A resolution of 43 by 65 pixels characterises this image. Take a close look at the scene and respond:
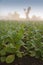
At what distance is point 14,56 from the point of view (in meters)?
1.79

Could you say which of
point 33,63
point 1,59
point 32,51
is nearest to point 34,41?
point 32,51

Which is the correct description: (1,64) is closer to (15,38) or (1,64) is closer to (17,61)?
(17,61)

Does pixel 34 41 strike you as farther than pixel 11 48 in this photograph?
Yes

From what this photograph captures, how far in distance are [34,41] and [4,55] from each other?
35 cm

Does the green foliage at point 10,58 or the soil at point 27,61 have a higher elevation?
the green foliage at point 10,58

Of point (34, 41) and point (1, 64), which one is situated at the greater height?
point (34, 41)

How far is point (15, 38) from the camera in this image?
1.83 m

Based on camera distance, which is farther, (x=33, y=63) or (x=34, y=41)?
(x=34, y=41)

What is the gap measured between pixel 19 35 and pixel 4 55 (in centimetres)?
25

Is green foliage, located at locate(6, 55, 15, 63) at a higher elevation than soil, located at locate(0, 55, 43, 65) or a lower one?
higher

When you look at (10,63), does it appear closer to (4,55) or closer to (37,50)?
(4,55)

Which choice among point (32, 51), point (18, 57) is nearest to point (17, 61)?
point (18, 57)

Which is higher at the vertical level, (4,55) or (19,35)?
(19,35)

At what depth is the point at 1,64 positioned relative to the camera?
69.4 inches
